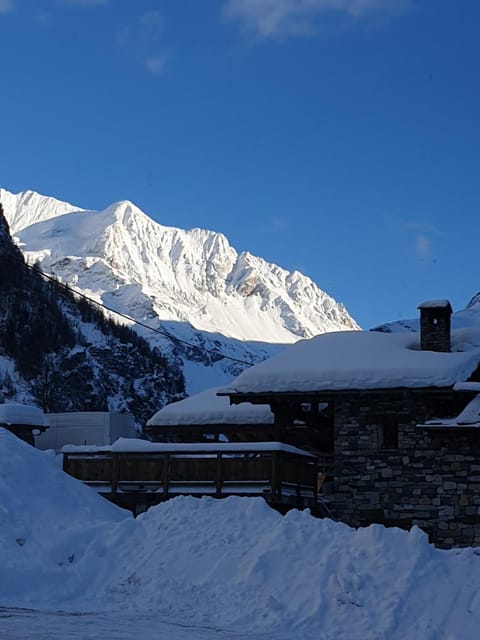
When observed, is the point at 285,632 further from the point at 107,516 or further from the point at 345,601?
the point at 107,516

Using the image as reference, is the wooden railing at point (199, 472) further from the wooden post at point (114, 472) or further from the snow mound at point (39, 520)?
the snow mound at point (39, 520)

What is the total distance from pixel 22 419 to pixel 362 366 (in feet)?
26.9

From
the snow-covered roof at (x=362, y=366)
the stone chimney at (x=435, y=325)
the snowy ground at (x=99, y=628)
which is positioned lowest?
the snowy ground at (x=99, y=628)

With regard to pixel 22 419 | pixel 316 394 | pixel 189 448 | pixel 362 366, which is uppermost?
pixel 362 366

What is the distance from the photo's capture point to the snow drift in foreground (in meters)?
13.2

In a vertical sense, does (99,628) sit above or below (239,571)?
below

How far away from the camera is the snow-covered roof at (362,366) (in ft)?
72.6

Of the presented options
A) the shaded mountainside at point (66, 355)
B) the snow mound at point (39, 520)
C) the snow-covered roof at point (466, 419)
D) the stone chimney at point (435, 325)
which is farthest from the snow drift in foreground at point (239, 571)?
the shaded mountainside at point (66, 355)

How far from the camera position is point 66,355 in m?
93.4

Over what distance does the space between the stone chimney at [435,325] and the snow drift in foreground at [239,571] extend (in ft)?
28.3

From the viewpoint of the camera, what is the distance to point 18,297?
89812 mm

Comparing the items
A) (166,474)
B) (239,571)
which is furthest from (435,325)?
(239,571)

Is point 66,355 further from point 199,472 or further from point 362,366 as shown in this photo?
point 199,472

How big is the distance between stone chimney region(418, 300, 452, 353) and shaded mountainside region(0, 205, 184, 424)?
2068 inches
